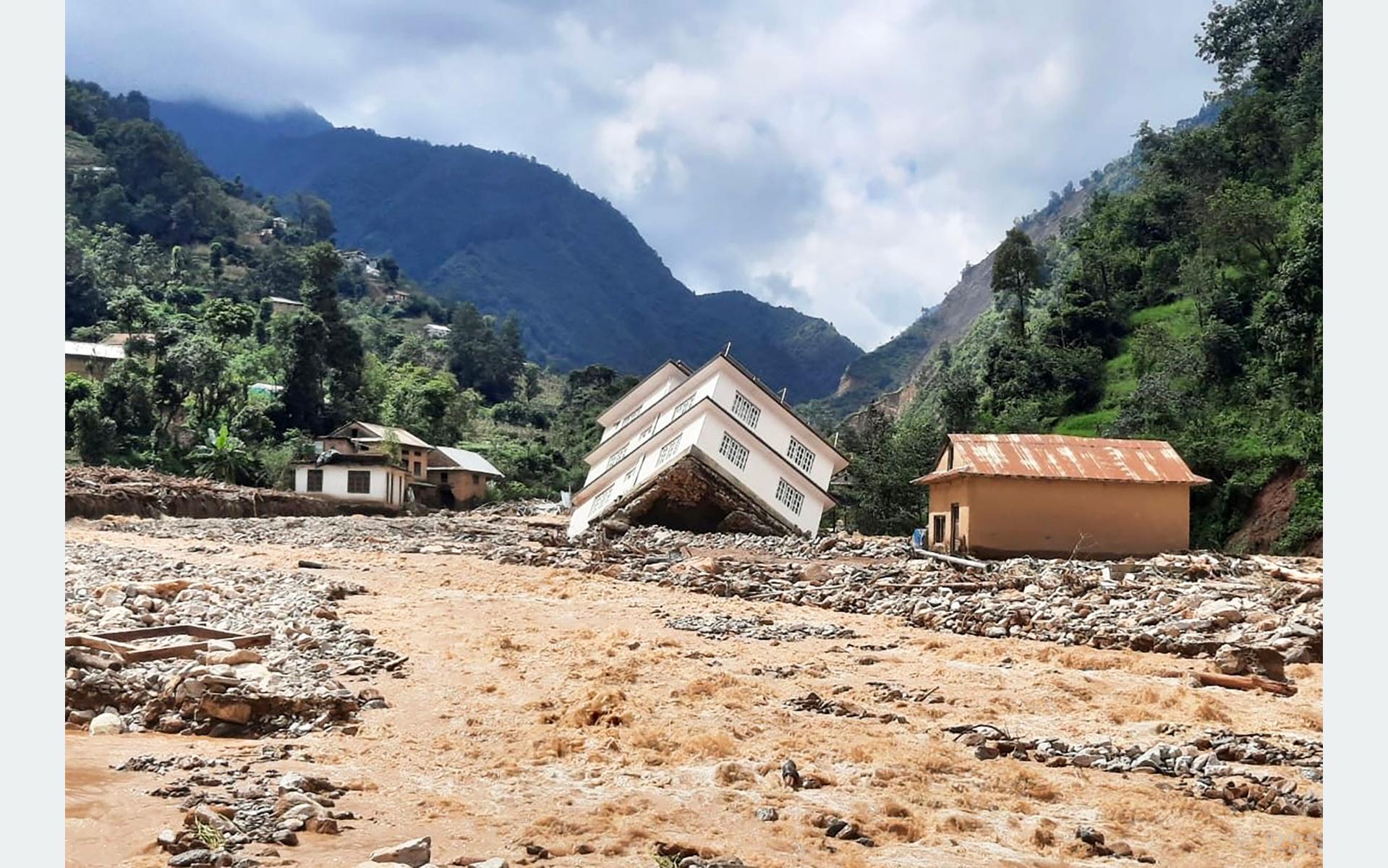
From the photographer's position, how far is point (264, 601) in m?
16.1

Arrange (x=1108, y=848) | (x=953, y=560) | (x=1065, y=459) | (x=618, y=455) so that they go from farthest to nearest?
(x=618, y=455)
(x=1065, y=459)
(x=953, y=560)
(x=1108, y=848)

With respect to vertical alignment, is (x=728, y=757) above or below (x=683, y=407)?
below

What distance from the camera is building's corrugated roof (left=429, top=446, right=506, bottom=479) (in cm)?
6316

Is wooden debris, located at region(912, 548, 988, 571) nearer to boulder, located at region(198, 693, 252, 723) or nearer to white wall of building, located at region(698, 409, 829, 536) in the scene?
white wall of building, located at region(698, 409, 829, 536)

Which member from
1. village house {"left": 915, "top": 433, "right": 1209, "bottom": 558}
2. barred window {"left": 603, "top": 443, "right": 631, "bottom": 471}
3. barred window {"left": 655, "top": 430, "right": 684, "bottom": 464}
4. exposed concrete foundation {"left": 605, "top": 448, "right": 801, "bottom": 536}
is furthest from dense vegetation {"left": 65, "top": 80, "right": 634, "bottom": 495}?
village house {"left": 915, "top": 433, "right": 1209, "bottom": 558}

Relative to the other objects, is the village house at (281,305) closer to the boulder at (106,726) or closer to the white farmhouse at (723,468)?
the white farmhouse at (723,468)

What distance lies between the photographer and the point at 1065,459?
2638cm

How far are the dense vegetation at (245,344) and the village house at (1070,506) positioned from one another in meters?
38.8

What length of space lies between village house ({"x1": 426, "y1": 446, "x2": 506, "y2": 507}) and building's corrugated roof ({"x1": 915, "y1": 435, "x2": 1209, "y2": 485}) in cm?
4016

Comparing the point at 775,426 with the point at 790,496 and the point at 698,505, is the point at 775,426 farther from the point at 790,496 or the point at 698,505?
the point at 698,505

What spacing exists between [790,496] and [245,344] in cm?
5273

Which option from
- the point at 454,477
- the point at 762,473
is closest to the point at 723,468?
the point at 762,473

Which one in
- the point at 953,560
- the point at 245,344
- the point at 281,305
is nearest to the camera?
the point at 953,560

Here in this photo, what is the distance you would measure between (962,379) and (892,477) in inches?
640
